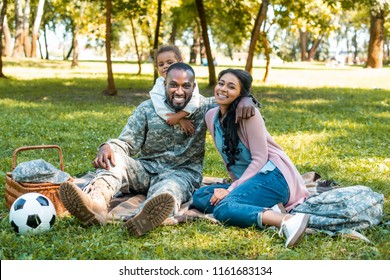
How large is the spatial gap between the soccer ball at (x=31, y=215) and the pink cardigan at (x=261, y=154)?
1516 millimetres

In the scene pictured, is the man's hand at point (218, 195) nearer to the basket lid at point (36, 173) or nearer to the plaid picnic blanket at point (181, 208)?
the plaid picnic blanket at point (181, 208)

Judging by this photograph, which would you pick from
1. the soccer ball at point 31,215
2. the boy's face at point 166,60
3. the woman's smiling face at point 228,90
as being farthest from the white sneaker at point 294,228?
the boy's face at point 166,60

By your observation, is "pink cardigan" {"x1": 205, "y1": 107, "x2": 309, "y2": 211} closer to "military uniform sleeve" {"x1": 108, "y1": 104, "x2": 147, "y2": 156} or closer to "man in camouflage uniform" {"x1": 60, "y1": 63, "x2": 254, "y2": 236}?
"man in camouflage uniform" {"x1": 60, "y1": 63, "x2": 254, "y2": 236}

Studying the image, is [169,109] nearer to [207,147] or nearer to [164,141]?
[164,141]

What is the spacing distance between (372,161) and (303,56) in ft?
173

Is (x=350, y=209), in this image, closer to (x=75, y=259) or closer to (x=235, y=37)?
(x=75, y=259)

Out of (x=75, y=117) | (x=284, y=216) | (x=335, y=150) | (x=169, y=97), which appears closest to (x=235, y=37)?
(x=75, y=117)

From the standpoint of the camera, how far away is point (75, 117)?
10922 millimetres

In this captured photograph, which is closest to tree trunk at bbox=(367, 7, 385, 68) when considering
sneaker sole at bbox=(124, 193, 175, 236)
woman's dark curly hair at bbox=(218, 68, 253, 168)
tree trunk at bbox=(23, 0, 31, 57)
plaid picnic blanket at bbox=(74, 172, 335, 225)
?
tree trunk at bbox=(23, 0, 31, 57)

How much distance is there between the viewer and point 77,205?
419 cm

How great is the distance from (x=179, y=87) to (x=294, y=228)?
71.1 inches

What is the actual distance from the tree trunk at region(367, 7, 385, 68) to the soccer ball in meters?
28.2

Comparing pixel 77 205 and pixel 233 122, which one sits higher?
pixel 233 122

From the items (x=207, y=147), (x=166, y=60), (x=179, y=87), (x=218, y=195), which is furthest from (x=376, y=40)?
(x=218, y=195)
